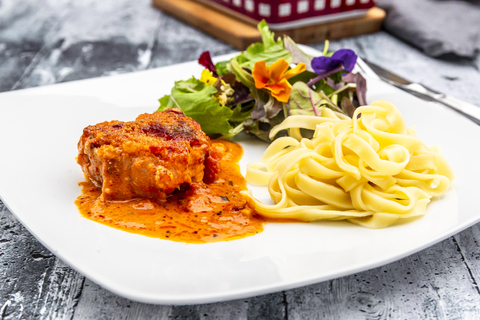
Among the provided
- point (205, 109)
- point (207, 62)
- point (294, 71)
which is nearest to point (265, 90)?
point (294, 71)

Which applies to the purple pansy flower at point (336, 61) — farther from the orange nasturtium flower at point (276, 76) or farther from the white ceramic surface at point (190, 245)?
the white ceramic surface at point (190, 245)

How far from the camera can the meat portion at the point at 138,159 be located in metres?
3.73

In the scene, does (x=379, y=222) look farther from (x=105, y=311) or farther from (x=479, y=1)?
(x=479, y=1)

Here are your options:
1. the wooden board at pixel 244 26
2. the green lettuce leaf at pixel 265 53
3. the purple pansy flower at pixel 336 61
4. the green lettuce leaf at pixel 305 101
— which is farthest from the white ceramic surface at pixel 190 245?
the wooden board at pixel 244 26

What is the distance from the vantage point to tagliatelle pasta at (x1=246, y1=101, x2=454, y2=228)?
3.69 meters

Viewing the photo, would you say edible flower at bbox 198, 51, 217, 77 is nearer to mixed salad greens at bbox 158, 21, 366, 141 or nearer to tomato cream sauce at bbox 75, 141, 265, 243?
mixed salad greens at bbox 158, 21, 366, 141

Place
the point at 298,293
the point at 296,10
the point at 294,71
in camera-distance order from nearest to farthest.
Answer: the point at 298,293, the point at 294,71, the point at 296,10

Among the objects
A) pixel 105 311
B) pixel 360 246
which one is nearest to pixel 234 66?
pixel 360 246

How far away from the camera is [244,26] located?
799cm

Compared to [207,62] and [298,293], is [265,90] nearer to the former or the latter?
[207,62]

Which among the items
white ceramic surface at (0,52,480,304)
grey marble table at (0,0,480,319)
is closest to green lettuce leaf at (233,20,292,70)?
white ceramic surface at (0,52,480,304)

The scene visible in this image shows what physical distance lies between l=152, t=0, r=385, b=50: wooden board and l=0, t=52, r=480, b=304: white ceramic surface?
3.19m

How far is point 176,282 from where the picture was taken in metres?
2.90

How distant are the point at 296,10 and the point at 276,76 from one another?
3.08m
